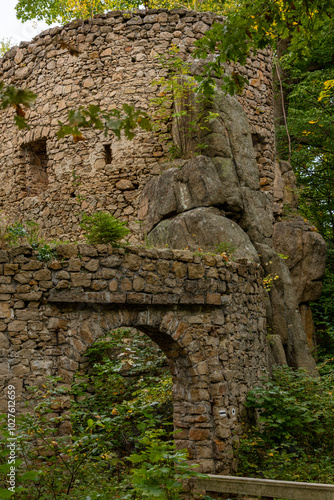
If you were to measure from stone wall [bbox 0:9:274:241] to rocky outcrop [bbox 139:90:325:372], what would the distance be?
2.14 feet

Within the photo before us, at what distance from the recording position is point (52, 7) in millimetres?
16094

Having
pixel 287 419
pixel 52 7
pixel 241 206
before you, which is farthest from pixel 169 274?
pixel 52 7

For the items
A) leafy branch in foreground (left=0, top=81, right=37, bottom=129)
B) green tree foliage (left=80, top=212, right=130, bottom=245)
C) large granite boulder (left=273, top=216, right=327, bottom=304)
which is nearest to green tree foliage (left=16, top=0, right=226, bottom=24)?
large granite boulder (left=273, top=216, right=327, bottom=304)

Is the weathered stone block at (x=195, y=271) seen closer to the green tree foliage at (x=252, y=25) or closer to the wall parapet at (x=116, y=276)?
the wall parapet at (x=116, y=276)

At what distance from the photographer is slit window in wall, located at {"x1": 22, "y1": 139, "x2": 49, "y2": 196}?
11.6 m

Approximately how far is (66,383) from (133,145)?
5791 mm

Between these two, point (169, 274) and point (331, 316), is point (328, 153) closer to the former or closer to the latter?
point (331, 316)

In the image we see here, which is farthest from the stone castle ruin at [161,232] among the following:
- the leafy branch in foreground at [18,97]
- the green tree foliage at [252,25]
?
the leafy branch in foreground at [18,97]

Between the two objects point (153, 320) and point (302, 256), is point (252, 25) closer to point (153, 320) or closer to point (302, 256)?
point (153, 320)

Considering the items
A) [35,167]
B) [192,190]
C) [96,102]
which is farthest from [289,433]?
[35,167]

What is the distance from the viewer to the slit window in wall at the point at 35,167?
11586 millimetres

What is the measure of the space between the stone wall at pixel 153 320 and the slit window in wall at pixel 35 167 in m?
5.62

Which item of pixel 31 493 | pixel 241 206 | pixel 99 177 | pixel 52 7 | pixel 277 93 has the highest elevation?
pixel 52 7

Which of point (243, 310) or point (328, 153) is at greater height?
point (328, 153)
